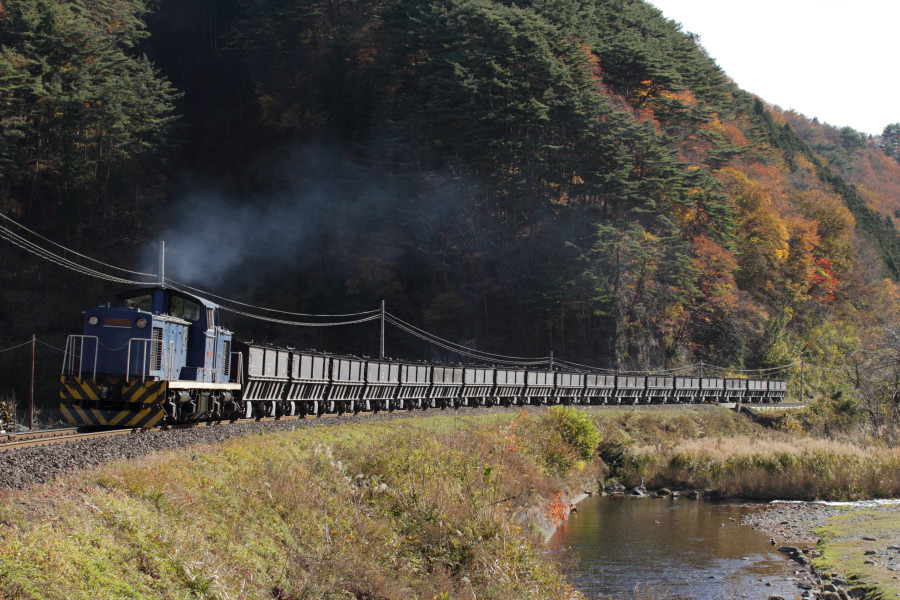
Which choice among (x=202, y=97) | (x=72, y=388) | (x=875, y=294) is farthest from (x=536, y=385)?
(x=202, y=97)

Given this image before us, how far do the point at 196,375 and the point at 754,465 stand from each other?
2345cm

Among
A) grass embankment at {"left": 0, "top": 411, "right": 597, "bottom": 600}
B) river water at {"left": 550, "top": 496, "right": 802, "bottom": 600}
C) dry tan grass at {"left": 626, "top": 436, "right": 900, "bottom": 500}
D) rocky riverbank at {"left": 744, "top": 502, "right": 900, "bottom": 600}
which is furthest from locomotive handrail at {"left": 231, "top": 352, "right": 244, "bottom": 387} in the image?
dry tan grass at {"left": 626, "top": 436, "right": 900, "bottom": 500}

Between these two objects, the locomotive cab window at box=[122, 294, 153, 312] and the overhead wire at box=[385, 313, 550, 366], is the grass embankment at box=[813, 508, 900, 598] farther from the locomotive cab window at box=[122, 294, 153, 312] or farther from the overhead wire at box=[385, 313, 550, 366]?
the overhead wire at box=[385, 313, 550, 366]

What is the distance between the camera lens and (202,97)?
9481cm

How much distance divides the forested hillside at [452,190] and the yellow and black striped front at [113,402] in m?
42.8

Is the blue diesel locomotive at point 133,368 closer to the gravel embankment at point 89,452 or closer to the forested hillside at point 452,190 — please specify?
the gravel embankment at point 89,452

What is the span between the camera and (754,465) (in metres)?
32.5

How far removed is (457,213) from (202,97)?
147 feet

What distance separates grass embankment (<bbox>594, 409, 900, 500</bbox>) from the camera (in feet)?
95.6

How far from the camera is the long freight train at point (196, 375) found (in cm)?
Answer: 1844

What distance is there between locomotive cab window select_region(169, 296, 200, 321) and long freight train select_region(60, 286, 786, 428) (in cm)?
3

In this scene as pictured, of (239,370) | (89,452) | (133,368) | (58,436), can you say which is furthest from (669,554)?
(58,436)

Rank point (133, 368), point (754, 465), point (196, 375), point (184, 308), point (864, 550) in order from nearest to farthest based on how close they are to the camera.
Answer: point (133, 368) < point (864, 550) < point (196, 375) < point (184, 308) < point (754, 465)

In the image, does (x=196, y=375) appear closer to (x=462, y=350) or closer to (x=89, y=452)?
(x=89, y=452)
